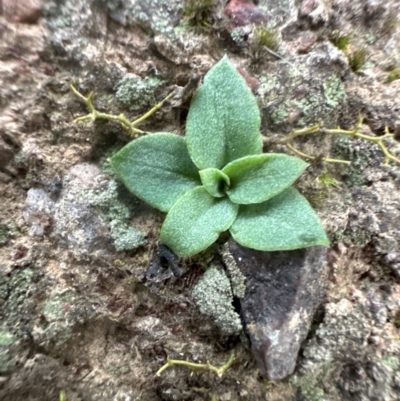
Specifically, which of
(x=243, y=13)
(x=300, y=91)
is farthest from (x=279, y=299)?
(x=243, y=13)

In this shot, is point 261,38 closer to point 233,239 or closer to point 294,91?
point 294,91

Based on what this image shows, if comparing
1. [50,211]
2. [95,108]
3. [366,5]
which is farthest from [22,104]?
[366,5]

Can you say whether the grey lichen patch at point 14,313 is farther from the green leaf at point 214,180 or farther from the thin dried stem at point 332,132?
the thin dried stem at point 332,132

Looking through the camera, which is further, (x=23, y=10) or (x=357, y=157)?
(x=357, y=157)

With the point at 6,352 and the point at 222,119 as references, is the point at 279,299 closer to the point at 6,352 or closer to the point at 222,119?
the point at 222,119

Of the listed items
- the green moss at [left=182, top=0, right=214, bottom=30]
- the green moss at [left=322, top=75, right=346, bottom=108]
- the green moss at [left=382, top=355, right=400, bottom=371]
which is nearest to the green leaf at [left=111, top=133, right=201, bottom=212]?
the green moss at [left=182, top=0, right=214, bottom=30]

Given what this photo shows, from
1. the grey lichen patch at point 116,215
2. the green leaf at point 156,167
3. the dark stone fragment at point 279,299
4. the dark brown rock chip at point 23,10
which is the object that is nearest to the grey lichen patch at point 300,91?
the green leaf at point 156,167

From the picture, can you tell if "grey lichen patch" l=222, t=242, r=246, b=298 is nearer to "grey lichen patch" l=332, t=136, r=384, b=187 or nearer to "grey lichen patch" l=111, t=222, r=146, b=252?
"grey lichen patch" l=111, t=222, r=146, b=252

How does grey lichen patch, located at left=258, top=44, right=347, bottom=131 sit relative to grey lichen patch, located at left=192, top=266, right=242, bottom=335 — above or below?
above
